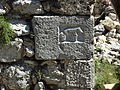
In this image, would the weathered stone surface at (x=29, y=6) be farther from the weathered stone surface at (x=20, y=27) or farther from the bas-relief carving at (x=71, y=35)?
the bas-relief carving at (x=71, y=35)

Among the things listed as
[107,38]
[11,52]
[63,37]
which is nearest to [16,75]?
[11,52]

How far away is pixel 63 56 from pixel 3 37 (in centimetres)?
67

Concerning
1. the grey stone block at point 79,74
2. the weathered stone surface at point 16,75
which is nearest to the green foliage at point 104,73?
the grey stone block at point 79,74

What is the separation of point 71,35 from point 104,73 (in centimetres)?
147

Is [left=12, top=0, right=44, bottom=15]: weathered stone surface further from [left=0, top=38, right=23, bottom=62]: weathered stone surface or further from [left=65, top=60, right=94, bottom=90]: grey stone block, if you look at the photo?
[left=65, top=60, right=94, bottom=90]: grey stone block

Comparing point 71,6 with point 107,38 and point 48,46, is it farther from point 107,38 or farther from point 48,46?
point 107,38

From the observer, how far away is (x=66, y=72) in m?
3.29

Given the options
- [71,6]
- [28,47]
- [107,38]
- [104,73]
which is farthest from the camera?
[107,38]

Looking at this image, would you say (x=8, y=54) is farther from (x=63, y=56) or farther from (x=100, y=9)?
(x=100, y=9)

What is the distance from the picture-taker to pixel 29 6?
318 centimetres

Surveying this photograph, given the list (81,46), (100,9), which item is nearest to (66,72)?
(81,46)

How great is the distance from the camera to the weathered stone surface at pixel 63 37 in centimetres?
316

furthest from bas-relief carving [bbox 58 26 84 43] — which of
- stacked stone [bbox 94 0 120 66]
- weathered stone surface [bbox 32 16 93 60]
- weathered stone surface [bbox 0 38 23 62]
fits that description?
stacked stone [bbox 94 0 120 66]

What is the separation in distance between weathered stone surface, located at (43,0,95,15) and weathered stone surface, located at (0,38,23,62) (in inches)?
21.0
